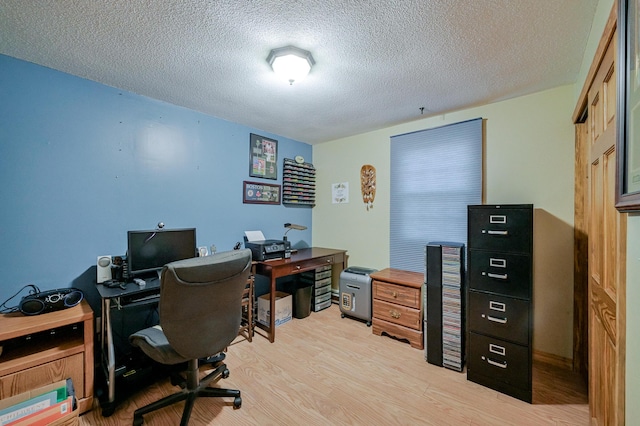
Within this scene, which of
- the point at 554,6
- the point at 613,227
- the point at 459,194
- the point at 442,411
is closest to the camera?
the point at 613,227

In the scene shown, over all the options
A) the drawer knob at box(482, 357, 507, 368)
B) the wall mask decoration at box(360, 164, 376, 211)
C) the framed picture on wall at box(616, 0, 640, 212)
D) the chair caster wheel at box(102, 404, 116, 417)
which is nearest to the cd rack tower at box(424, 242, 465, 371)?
the drawer knob at box(482, 357, 507, 368)

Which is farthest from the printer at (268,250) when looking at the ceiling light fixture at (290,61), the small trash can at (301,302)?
the ceiling light fixture at (290,61)

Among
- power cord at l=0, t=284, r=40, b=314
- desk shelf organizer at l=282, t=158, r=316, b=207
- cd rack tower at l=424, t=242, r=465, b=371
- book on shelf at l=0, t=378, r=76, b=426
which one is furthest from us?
desk shelf organizer at l=282, t=158, r=316, b=207

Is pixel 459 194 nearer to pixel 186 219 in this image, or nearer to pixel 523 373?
pixel 523 373

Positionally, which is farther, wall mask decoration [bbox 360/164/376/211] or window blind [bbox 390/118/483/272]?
wall mask decoration [bbox 360/164/376/211]

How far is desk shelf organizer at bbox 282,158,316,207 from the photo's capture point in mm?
3678

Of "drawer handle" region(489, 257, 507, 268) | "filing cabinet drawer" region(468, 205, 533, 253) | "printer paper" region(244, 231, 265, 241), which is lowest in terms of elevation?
"drawer handle" region(489, 257, 507, 268)

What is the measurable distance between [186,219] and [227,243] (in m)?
0.56

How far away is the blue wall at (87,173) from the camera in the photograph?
182cm

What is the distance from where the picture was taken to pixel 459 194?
2.69 m

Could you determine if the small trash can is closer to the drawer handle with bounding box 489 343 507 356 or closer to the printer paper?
the printer paper

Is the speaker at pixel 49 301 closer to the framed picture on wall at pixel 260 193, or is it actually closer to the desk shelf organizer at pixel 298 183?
the framed picture on wall at pixel 260 193

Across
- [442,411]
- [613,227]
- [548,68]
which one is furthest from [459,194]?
[442,411]

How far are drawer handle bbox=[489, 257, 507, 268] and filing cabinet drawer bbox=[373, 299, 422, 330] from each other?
927mm
